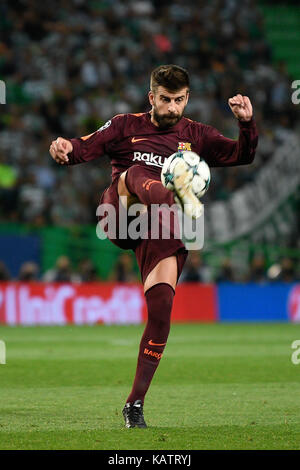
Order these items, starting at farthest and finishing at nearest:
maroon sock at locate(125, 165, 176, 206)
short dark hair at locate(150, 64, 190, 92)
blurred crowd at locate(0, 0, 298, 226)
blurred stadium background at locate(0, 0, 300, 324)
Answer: blurred crowd at locate(0, 0, 298, 226) → blurred stadium background at locate(0, 0, 300, 324) → short dark hair at locate(150, 64, 190, 92) → maroon sock at locate(125, 165, 176, 206)

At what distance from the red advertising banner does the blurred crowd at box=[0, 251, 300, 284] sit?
299 millimetres

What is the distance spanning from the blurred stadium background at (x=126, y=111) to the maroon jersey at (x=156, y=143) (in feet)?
38.0

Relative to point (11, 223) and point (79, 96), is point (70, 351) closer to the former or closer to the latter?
point (11, 223)

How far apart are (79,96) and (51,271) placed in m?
4.99

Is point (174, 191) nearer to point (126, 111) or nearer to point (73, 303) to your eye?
point (73, 303)

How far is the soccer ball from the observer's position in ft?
19.5

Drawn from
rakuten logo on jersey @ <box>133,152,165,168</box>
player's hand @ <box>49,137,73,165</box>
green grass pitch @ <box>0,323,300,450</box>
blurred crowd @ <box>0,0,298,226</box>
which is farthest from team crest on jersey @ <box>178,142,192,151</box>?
blurred crowd @ <box>0,0,298,226</box>

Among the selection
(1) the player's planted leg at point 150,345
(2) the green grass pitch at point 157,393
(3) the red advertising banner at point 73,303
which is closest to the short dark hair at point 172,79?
(1) the player's planted leg at point 150,345

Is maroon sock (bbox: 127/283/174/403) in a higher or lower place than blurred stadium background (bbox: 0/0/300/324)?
lower

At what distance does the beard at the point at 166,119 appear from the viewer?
6.50m

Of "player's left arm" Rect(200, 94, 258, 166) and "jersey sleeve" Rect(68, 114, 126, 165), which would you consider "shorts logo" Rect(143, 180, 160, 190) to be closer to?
"jersey sleeve" Rect(68, 114, 126, 165)

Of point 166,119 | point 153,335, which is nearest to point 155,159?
point 166,119

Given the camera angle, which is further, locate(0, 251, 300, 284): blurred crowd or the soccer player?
locate(0, 251, 300, 284): blurred crowd

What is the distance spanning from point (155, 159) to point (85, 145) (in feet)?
1.63
